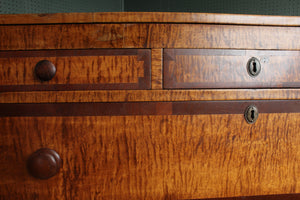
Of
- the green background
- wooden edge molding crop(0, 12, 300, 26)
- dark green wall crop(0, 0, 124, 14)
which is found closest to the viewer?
wooden edge molding crop(0, 12, 300, 26)

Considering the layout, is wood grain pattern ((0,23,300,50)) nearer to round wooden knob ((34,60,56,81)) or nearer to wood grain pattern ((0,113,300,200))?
round wooden knob ((34,60,56,81))

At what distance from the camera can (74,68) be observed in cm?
48

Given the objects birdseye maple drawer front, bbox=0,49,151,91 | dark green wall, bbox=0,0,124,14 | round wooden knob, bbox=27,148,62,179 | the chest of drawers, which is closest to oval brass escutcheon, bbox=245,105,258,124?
the chest of drawers

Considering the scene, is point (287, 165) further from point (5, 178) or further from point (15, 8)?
point (15, 8)

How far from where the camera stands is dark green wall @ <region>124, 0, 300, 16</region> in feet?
3.40

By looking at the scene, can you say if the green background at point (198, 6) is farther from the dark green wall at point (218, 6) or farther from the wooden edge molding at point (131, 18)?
the wooden edge molding at point (131, 18)

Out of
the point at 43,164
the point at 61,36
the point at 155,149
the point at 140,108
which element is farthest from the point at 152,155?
the point at 61,36

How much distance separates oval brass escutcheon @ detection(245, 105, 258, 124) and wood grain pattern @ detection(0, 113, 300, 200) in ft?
0.06

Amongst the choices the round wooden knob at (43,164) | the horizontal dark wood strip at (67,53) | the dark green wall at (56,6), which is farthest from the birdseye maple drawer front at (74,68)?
the dark green wall at (56,6)

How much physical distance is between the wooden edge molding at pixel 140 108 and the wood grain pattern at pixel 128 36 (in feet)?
0.45

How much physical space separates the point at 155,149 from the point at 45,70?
12.6 inches

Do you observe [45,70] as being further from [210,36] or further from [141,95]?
[210,36]

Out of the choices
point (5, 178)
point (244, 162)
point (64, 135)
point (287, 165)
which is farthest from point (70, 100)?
point (287, 165)

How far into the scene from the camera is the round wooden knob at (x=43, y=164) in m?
0.47
